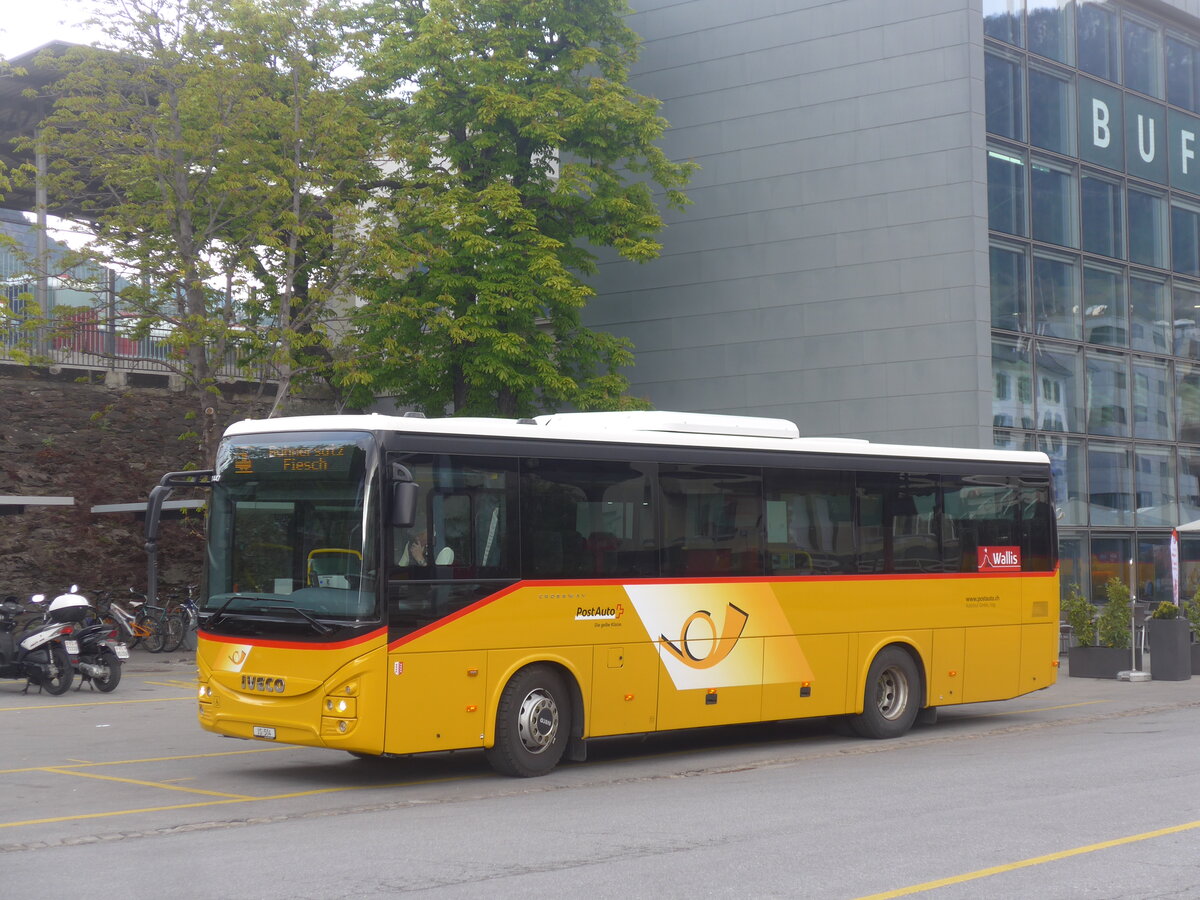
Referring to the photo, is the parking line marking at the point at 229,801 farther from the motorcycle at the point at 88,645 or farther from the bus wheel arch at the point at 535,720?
the motorcycle at the point at 88,645

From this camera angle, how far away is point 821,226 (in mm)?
33062

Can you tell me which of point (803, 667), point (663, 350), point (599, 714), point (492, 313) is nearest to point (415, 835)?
point (599, 714)

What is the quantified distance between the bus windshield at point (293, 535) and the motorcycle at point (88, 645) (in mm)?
8257

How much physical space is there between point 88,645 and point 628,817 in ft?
40.0

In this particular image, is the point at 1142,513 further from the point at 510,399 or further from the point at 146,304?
the point at 146,304

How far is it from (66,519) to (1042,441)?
2159 centimetres

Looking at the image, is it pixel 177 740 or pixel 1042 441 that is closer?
pixel 177 740

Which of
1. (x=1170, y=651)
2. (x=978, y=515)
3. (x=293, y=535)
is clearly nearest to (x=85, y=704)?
(x=293, y=535)

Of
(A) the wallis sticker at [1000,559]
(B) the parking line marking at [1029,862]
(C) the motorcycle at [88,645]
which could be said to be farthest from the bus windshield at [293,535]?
(C) the motorcycle at [88,645]

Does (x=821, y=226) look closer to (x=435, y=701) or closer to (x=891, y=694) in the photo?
(x=891, y=694)

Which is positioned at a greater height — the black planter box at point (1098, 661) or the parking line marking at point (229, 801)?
the black planter box at point (1098, 661)

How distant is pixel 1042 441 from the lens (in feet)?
106

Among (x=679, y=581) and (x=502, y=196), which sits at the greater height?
(x=502, y=196)

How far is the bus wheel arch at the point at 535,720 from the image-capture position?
12328 millimetres
